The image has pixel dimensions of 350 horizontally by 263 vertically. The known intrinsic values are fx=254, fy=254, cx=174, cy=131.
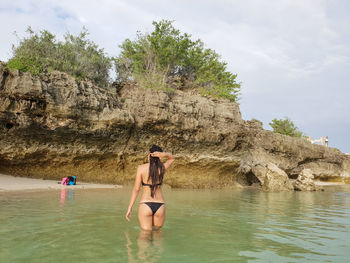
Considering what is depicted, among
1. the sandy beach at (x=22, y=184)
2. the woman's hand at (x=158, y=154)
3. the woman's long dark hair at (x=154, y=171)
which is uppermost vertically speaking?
the woman's hand at (x=158, y=154)

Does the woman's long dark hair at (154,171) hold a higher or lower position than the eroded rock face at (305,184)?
higher

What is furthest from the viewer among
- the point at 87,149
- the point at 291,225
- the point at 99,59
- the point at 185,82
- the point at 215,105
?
the point at 185,82

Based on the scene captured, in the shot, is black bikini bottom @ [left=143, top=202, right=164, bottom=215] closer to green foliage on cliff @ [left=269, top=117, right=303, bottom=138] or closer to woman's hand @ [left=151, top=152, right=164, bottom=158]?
woman's hand @ [left=151, top=152, right=164, bottom=158]

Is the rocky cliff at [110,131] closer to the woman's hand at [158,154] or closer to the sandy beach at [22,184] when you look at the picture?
the sandy beach at [22,184]

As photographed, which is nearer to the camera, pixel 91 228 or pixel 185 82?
pixel 91 228

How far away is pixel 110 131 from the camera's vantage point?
45.1 ft

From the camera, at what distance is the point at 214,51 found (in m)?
22.4

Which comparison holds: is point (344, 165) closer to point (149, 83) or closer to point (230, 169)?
point (230, 169)

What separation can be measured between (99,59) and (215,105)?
26.7 feet

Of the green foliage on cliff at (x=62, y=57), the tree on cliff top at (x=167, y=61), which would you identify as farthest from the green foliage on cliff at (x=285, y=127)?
the green foliage on cliff at (x=62, y=57)

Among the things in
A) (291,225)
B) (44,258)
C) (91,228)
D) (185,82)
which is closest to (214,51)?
(185,82)

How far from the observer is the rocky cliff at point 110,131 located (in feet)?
39.4

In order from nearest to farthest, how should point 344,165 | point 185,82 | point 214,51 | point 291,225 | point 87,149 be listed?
point 291,225 → point 87,149 → point 185,82 → point 214,51 → point 344,165

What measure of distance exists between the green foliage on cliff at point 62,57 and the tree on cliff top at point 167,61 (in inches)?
101
